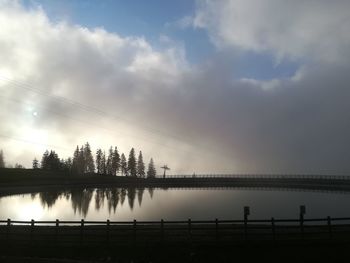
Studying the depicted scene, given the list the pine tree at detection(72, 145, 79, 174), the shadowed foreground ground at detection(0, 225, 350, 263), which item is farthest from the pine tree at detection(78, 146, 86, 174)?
the shadowed foreground ground at detection(0, 225, 350, 263)

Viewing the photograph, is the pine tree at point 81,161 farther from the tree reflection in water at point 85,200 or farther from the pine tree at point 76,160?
the tree reflection in water at point 85,200

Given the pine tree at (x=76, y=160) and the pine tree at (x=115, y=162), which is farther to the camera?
the pine tree at (x=115, y=162)

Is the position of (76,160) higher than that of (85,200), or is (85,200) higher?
(76,160)

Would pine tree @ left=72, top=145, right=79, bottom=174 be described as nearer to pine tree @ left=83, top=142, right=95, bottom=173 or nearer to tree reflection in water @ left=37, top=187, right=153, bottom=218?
pine tree @ left=83, top=142, right=95, bottom=173

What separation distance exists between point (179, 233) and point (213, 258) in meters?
5.37

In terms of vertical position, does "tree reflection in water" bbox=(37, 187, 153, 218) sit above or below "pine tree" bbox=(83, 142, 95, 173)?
below

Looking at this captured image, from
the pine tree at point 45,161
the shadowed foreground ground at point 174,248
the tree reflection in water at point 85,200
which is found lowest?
the shadowed foreground ground at point 174,248

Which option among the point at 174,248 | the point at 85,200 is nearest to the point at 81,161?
the point at 85,200

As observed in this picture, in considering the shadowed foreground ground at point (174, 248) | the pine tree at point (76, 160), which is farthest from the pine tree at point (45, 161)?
the shadowed foreground ground at point (174, 248)

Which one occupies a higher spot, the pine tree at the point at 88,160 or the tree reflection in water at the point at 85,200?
the pine tree at the point at 88,160

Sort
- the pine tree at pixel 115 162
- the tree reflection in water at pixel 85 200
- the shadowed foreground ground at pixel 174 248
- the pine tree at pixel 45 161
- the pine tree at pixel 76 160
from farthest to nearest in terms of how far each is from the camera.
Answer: the pine tree at pixel 115 162, the pine tree at pixel 76 160, the pine tree at pixel 45 161, the tree reflection in water at pixel 85 200, the shadowed foreground ground at pixel 174 248

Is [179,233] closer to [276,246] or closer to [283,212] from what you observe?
[276,246]

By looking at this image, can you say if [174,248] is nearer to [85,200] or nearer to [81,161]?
[85,200]

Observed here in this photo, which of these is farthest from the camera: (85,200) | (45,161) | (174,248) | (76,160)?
(76,160)
